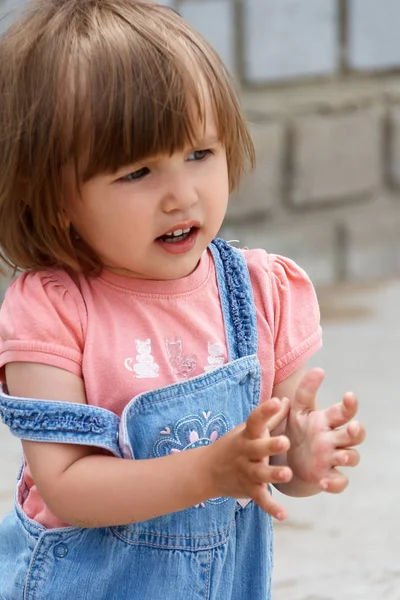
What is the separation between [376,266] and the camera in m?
4.84

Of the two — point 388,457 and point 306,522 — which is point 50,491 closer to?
point 306,522

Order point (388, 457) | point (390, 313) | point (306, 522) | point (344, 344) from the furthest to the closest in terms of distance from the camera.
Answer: point (390, 313) → point (344, 344) → point (388, 457) → point (306, 522)

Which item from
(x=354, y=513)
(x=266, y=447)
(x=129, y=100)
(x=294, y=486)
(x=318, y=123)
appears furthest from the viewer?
(x=318, y=123)

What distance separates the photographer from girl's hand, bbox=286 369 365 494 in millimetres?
1408

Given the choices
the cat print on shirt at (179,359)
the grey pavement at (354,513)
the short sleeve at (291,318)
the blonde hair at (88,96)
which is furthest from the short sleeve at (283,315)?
the grey pavement at (354,513)

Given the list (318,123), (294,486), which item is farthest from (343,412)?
(318,123)

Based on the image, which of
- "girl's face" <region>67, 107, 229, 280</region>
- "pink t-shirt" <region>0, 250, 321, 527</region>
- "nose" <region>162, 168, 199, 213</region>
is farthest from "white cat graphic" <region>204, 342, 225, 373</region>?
"nose" <region>162, 168, 199, 213</region>

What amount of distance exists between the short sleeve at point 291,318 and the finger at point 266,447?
33cm

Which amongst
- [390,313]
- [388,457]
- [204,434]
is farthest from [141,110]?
[390,313]

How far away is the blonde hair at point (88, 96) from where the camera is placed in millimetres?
1446

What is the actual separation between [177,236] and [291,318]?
242mm

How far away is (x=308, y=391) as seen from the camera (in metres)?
1.49

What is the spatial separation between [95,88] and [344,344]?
8.54 ft

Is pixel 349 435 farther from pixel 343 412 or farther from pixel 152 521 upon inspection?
pixel 152 521
